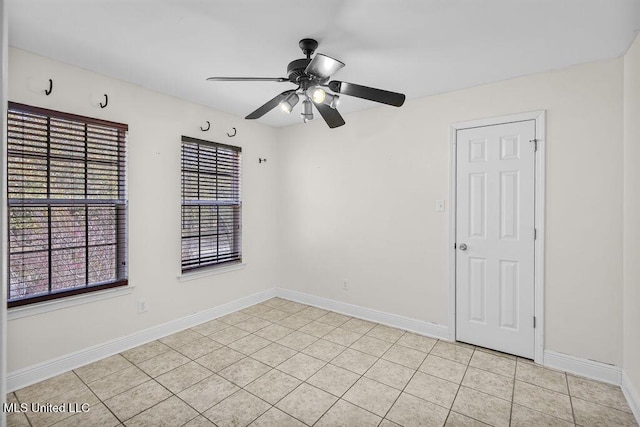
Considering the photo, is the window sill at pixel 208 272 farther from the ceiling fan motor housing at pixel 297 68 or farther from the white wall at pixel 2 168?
the white wall at pixel 2 168

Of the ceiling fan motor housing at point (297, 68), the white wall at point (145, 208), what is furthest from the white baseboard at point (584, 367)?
the white wall at point (145, 208)

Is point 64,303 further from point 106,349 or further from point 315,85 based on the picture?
point 315,85

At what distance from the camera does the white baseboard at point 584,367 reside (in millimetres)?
2350

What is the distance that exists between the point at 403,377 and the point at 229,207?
263cm

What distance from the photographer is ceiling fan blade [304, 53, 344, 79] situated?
172cm

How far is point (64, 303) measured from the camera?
249 centimetres

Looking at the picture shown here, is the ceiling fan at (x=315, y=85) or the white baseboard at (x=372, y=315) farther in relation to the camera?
the white baseboard at (x=372, y=315)

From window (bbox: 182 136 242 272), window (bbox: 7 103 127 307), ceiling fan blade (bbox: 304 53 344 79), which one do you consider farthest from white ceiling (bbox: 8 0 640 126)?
window (bbox: 182 136 242 272)

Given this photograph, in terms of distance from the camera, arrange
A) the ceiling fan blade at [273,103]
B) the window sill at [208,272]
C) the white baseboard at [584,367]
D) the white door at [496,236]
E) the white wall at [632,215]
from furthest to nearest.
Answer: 1. the window sill at [208,272]
2. the white door at [496,236]
3. the white baseboard at [584,367]
4. the ceiling fan blade at [273,103]
5. the white wall at [632,215]

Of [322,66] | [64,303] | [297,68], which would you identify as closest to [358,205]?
[297,68]

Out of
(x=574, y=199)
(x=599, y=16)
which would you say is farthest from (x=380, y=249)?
(x=599, y=16)

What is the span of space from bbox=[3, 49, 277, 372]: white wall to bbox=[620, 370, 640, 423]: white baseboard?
3.61 m

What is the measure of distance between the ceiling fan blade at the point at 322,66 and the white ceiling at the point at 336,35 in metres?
0.31

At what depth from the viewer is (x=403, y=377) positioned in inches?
96.8
